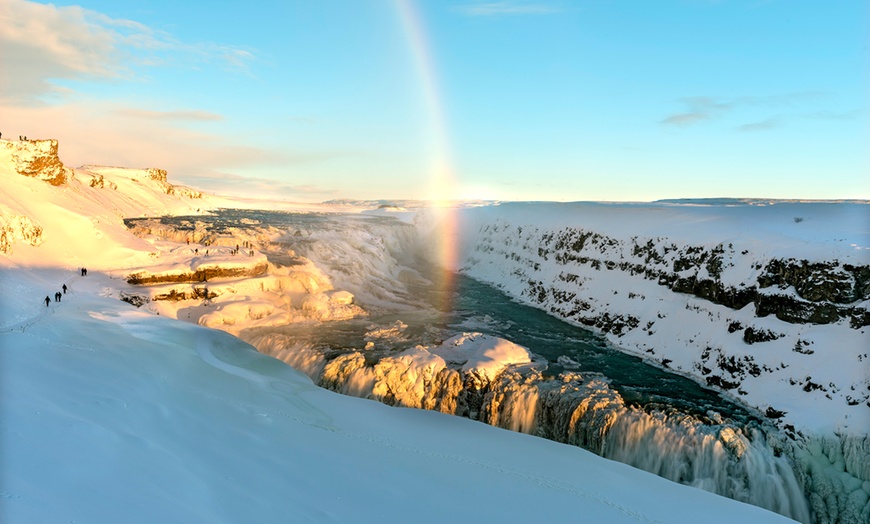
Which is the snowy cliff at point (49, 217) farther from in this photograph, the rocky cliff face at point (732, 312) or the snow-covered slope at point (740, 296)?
the rocky cliff face at point (732, 312)

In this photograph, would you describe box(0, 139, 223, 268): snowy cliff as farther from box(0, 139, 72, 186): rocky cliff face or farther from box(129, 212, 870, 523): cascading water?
box(129, 212, 870, 523): cascading water

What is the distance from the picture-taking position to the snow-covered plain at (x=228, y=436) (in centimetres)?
1027

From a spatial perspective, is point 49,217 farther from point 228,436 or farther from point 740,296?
point 740,296

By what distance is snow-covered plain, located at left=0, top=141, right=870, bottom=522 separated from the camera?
10.3 m

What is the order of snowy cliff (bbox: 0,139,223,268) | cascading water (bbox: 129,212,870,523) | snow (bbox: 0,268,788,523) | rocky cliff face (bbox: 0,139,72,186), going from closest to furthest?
snow (bbox: 0,268,788,523) < cascading water (bbox: 129,212,870,523) < snowy cliff (bbox: 0,139,223,268) < rocky cliff face (bbox: 0,139,72,186)

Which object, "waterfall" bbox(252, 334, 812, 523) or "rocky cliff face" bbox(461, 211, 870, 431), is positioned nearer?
"waterfall" bbox(252, 334, 812, 523)

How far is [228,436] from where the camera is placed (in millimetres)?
14766

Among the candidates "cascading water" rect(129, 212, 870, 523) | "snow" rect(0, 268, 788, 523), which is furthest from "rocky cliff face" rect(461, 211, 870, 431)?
"snow" rect(0, 268, 788, 523)

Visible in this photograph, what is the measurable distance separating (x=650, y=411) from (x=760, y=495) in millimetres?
4665

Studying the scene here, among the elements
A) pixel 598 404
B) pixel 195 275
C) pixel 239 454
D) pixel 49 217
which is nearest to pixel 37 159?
pixel 49 217

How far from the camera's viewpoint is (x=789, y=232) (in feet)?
103

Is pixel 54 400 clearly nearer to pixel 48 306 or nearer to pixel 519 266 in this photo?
pixel 48 306

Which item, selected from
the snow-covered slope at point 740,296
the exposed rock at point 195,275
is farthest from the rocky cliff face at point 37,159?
the snow-covered slope at point 740,296

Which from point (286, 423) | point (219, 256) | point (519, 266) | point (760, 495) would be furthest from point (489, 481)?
point (519, 266)
